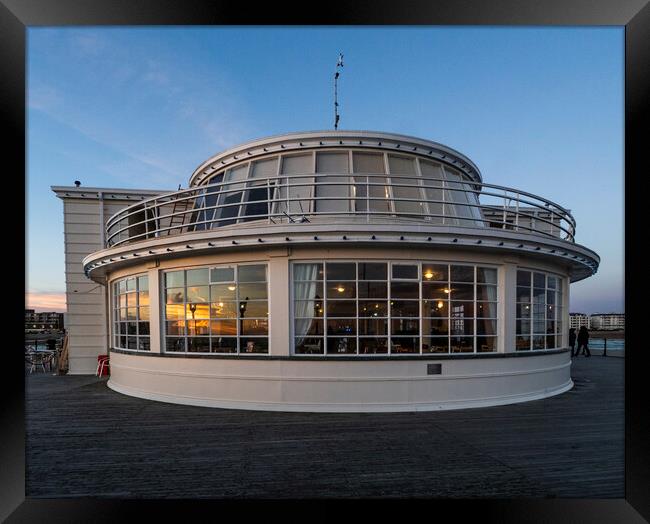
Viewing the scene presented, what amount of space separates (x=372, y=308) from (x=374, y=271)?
837 mm

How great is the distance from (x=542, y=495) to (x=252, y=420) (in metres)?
5.27

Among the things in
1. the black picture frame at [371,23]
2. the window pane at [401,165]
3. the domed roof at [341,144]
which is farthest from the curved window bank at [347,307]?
the black picture frame at [371,23]

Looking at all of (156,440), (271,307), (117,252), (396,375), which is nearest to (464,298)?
(396,375)

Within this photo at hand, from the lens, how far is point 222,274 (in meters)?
9.73

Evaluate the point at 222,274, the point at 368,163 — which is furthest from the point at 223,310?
the point at 368,163

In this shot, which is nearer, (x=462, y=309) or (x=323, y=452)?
(x=323, y=452)

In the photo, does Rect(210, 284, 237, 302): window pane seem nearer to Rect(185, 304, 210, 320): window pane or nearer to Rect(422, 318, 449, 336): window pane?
Rect(185, 304, 210, 320): window pane

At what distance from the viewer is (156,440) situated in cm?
698

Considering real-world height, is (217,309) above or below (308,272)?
below

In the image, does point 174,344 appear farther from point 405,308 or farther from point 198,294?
point 405,308

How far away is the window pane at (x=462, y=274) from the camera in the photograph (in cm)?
944

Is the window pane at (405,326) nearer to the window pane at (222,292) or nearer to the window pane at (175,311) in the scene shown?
the window pane at (222,292)

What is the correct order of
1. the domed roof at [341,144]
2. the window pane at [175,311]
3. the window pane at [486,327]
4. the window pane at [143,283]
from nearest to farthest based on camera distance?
the window pane at [486,327], the window pane at [175,311], the window pane at [143,283], the domed roof at [341,144]

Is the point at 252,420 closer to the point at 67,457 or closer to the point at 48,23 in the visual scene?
the point at 67,457
